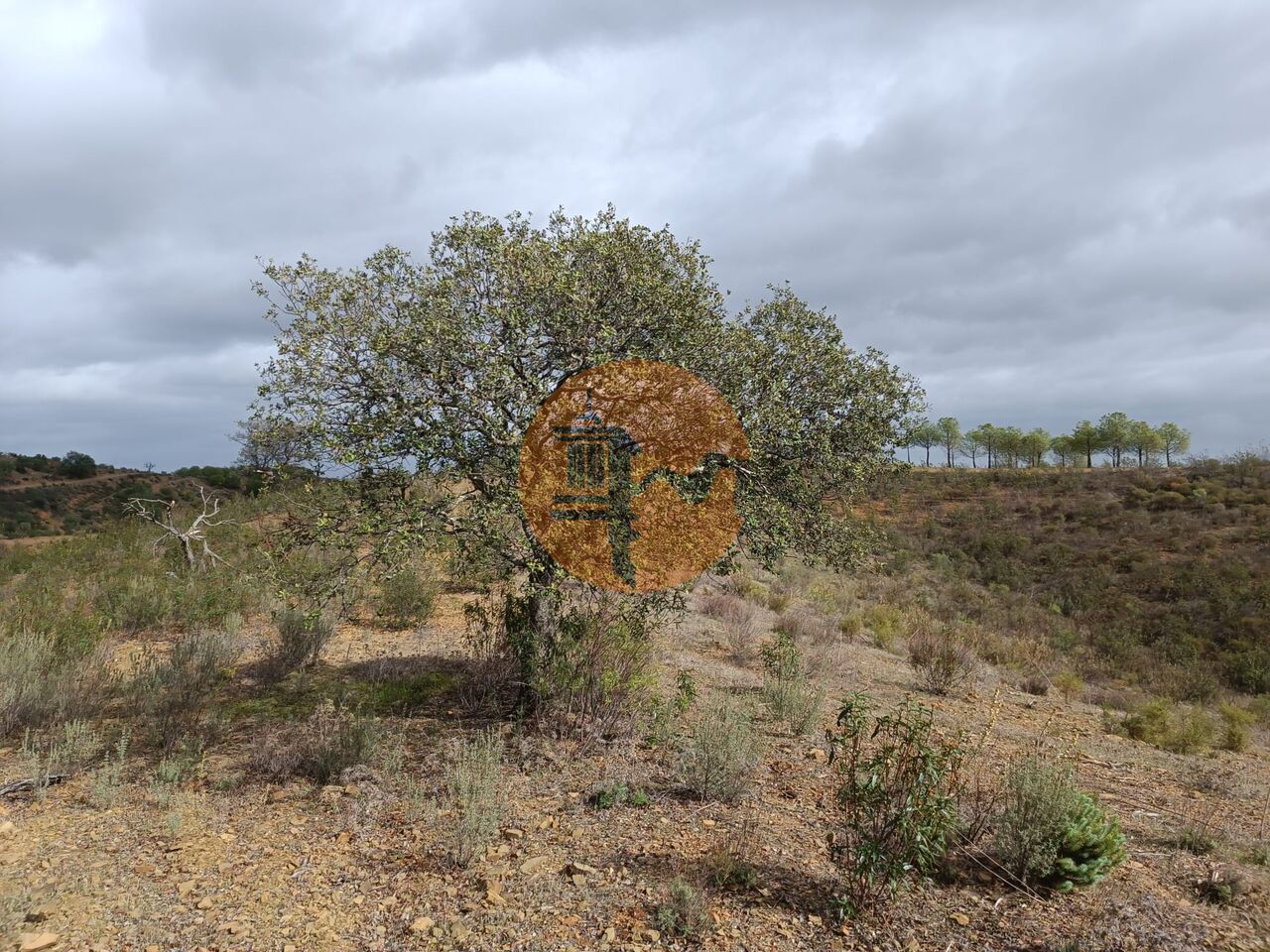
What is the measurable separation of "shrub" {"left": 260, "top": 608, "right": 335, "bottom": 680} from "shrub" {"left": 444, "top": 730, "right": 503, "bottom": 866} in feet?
14.3

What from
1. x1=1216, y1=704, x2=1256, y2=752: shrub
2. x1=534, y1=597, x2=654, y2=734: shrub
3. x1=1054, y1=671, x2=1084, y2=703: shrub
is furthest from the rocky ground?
x1=1054, y1=671, x2=1084, y2=703: shrub

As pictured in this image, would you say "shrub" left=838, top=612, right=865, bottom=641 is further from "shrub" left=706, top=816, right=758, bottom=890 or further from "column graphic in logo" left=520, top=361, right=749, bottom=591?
"shrub" left=706, top=816, right=758, bottom=890

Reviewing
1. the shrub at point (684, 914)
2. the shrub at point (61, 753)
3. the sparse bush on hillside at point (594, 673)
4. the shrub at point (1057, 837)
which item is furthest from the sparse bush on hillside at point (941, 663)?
the shrub at point (61, 753)

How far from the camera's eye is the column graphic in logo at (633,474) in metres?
5.96

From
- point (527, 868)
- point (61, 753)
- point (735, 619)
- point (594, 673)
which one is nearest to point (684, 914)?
point (527, 868)

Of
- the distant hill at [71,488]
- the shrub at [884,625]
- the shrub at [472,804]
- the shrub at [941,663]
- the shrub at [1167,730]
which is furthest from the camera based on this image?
the distant hill at [71,488]

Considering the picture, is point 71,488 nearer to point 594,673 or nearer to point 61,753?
point 61,753

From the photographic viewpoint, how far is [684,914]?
4078mm

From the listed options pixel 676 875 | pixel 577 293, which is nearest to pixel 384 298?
pixel 577 293

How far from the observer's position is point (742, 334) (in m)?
6.98

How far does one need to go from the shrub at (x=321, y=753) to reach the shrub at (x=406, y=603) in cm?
472

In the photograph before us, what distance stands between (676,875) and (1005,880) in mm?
2122

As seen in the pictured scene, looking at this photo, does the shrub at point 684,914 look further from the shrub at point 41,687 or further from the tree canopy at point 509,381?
the shrub at point 41,687

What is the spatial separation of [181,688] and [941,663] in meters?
9.87
